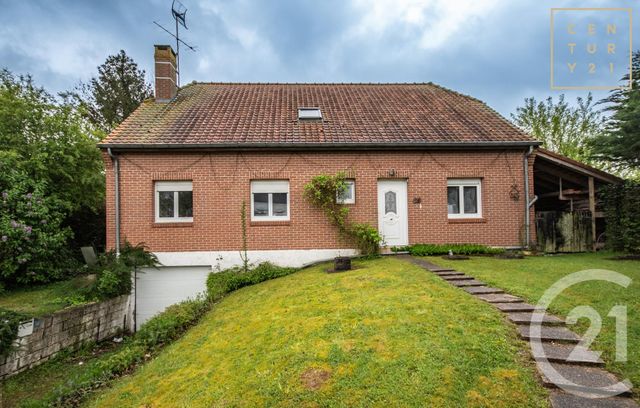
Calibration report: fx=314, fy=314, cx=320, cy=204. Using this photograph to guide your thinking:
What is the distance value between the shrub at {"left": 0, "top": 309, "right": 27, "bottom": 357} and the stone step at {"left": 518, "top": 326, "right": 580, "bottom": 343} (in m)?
7.93

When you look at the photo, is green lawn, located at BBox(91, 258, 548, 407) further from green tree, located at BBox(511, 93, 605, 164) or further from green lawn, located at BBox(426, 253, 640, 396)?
green tree, located at BBox(511, 93, 605, 164)

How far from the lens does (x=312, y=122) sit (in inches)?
417

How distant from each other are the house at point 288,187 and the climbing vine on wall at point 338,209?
0.27 meters

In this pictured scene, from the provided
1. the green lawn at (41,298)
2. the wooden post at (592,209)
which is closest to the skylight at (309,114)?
the green lawn at (41,298)

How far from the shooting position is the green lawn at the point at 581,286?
3.44 m

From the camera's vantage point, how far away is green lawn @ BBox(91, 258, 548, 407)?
2910 mm

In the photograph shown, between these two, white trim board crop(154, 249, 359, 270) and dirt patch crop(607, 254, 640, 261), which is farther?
white trim board crop(154, 249, 359, 270)

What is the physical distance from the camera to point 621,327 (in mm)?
3881

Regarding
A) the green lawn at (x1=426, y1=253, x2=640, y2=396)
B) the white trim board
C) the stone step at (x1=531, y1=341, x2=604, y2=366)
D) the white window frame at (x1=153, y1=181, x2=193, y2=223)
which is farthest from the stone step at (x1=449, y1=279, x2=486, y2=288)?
the white window frame at (x1=153, y1=181, x2=193, y2=223)

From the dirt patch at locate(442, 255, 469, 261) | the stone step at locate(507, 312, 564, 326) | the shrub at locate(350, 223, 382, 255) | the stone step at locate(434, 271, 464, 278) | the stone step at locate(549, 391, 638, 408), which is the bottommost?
the stone step at locate(549, 391, 638, 408)

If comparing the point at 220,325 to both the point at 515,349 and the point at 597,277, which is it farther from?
the point at 597,277

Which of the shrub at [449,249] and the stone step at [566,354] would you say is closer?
the stone step at [566,354]

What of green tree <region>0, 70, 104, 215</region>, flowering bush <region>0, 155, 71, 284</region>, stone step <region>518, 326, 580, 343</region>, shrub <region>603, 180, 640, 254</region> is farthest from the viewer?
green tree <region>0, 70, 104, 215</region>

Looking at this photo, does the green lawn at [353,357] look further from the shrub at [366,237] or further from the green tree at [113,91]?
the green tree at [113,91]
